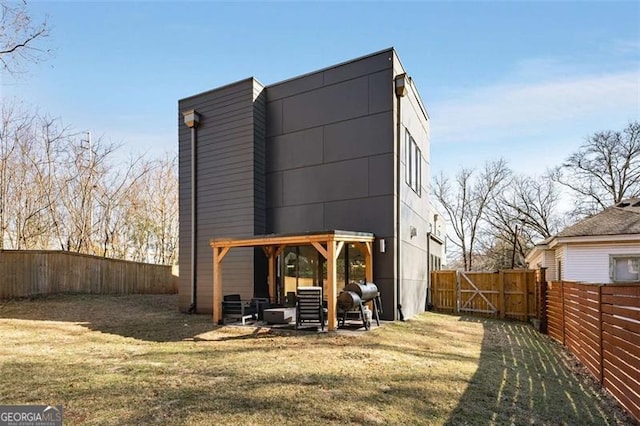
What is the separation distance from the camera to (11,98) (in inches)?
610

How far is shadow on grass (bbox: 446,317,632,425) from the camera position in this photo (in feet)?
12.8

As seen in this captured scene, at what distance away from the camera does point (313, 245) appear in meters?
8.34

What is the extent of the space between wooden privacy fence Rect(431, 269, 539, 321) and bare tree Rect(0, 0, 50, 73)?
540 inches

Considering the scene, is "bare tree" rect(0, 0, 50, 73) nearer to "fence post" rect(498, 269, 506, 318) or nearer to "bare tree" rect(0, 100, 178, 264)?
"bare tree" rect(0, 100, 178, 264)

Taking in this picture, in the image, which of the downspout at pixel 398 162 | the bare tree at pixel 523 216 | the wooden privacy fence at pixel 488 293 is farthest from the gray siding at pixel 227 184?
the bare tree at pixel 523 216

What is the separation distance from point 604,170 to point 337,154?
872 inches

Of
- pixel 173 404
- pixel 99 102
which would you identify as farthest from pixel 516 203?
pixel 173 404

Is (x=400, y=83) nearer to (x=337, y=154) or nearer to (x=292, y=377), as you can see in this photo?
(x=337, y=154)

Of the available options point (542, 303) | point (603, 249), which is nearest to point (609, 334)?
point (542, 303)

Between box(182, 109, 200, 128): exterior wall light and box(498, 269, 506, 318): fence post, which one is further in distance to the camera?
box(498, 269, 506, 318): fence post

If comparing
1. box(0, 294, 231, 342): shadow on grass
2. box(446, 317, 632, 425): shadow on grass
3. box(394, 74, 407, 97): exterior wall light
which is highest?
box(394, 74, 407, 97): exterior wall light

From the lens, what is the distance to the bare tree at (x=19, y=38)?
26.8 ft

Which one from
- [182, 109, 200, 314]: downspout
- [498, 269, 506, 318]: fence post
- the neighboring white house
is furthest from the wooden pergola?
the neighboring white house

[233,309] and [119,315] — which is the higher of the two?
[233,309]
